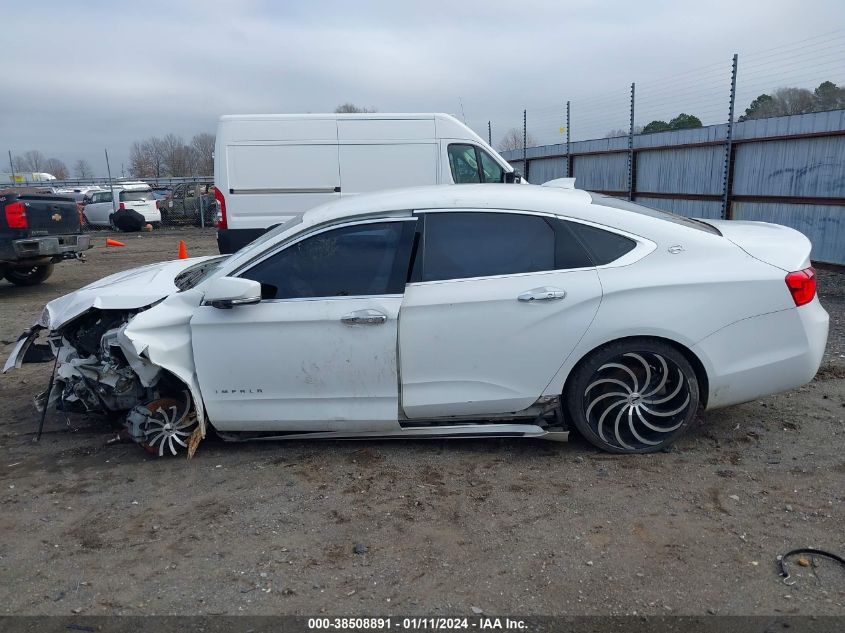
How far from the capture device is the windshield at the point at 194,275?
4656 mm

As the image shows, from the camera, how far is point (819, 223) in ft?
32.0

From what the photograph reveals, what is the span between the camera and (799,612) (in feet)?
9.09

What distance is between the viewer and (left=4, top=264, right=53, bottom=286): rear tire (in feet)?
38.0

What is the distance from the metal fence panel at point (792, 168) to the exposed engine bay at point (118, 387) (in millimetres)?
8896

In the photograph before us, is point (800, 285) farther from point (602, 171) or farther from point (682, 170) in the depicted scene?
point (602, 171)

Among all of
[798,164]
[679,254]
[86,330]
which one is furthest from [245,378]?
[798,164]

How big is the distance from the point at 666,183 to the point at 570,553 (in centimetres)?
1120

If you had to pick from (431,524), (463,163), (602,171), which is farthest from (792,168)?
(431,524)

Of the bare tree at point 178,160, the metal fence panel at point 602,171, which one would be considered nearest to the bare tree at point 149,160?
the bare tree at point 178,160

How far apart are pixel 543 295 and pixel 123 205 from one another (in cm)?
2412

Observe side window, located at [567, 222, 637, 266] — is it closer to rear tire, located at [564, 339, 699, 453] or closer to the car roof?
the car roof

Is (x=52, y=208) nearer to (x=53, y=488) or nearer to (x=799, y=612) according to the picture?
(x=53, y=488)

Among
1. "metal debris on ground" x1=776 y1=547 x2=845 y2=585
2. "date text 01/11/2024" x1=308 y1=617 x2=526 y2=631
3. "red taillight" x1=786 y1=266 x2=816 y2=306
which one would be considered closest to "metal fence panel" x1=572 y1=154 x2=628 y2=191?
"red taillight" x1=786 y1=266 x2=816 y2=306

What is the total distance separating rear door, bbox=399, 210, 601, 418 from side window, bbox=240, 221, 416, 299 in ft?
0.49
